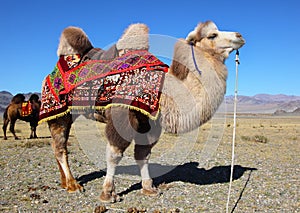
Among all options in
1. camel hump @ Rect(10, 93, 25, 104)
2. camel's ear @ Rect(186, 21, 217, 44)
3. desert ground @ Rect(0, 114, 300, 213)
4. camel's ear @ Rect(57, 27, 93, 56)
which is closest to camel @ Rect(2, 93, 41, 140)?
camel hump @ Rect(10, 93, 25, 104)

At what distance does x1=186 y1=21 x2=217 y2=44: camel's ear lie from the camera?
5008 mm

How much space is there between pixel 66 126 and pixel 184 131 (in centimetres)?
235

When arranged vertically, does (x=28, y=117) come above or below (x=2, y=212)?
above

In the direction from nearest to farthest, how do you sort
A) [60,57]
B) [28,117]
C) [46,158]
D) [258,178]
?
[60,57], [258,178], [46,158], [28,117]

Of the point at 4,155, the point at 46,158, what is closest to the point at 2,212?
the point at 46,158

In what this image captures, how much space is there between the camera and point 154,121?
527cm

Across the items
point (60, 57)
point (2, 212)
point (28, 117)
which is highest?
point (60, 57)

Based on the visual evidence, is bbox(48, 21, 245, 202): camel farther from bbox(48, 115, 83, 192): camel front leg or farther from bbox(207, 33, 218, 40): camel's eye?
bbox(48, 115, 83, 192): camel front leg

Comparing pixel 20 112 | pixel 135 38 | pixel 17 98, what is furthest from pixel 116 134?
pixel 17 98

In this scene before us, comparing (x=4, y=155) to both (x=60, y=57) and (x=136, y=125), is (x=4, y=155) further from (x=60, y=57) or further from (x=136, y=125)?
(x=136, y=125)

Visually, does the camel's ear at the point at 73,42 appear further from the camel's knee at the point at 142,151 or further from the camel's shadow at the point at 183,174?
the camel's shadow at the point at 183,174

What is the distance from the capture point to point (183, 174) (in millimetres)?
7688

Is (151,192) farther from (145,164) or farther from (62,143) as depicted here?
(62,143)

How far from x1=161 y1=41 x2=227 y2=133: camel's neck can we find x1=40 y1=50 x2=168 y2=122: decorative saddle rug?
0.68 feet
